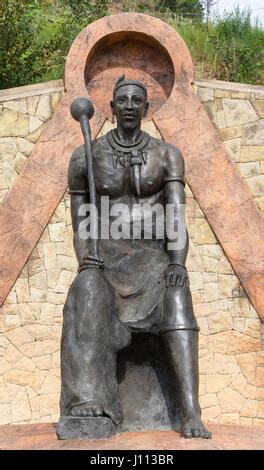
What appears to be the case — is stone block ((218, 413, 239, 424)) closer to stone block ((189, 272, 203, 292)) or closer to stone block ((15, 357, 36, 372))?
stone block ((189, 272, 203, 292))

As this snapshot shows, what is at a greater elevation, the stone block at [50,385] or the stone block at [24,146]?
the stone block at [24,146]

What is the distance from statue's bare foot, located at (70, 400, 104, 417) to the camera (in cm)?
464

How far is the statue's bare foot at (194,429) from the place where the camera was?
15.1 feet

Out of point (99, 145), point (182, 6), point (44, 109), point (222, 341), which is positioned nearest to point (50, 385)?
point (222, 341)

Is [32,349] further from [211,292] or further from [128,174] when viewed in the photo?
[128,174]

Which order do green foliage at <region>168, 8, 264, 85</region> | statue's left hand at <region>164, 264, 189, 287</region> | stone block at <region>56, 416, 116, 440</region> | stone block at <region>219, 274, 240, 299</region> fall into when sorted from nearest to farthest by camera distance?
stone block at <region>56, 416, 116, 440</region>
statue's left hand at <region>164, 264, 189, 287</region>
stone block at <region>219, 274, 240, 299</region>
green foliage at <region>168, 8, 264, 85</region>

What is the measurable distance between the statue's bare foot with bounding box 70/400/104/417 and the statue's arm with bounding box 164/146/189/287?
34.4 inches

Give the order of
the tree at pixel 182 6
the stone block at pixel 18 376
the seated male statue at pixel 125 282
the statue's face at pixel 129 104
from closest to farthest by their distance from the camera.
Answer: the seated male statue at pixel 125 282
the statue's face at pixel 129 104
the stone block at pixel 18 376
the tree at pixel 182 6

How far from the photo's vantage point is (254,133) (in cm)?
912

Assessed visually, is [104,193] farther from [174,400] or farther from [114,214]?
[174,400]

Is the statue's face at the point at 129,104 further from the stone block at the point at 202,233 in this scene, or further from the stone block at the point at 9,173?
the stone block at the point at 9,173

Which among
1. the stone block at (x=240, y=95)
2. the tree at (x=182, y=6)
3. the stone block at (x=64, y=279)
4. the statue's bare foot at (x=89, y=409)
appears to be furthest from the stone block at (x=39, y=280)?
the tree at (x=182, y=6)

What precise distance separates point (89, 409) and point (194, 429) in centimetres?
52

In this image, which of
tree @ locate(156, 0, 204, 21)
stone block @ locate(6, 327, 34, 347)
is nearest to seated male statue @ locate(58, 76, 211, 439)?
stone block @ locate(6, 327, 34, 347)
